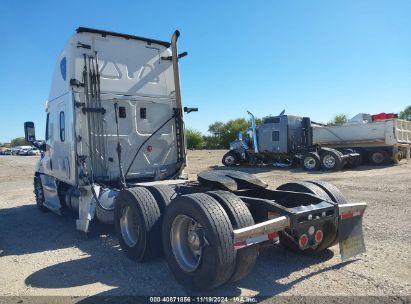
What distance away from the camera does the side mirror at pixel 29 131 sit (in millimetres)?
8172

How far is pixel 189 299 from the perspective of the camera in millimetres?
3682

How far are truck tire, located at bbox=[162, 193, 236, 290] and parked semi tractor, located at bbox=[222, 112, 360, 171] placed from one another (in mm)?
14819

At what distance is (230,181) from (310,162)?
1434 centimetres

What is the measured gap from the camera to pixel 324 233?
4504 millimetres

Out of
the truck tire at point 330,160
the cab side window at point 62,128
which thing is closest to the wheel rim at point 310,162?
the truck tire at point 330,160

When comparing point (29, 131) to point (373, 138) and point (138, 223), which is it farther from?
point (373, 138)

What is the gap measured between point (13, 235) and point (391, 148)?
58.3ft

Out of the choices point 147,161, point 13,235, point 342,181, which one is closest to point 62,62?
point 147,161

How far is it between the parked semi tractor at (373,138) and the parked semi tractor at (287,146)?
3.07 ft

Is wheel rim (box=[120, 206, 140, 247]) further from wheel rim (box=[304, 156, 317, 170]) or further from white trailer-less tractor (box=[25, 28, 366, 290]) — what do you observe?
wheel rim (box=[304, 156, 317, 170])

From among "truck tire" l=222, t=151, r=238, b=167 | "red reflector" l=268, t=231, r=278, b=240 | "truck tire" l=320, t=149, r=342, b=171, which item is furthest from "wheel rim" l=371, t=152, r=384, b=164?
"red reflector" l=268, t=231, r=278, b=240

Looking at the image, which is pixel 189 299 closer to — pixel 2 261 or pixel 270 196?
pixel 270 196

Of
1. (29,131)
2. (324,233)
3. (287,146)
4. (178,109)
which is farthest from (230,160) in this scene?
(324,233)

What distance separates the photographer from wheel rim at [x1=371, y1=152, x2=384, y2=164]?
1908cm
